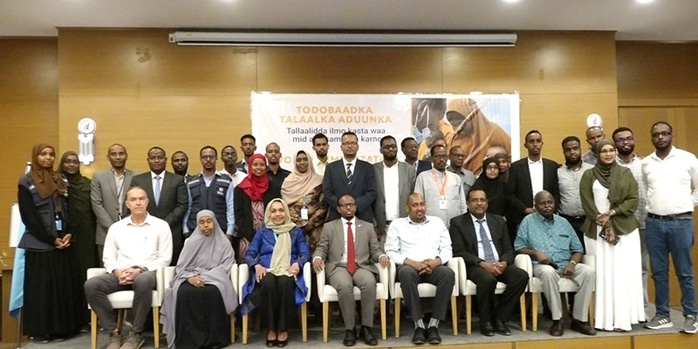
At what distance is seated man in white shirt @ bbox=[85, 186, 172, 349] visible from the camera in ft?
13.3

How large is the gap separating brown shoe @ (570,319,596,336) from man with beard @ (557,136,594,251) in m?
0.75

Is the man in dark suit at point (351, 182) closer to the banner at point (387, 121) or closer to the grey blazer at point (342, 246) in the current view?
the grey blazer at point (342, 246)

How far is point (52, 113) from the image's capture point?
20.9ft

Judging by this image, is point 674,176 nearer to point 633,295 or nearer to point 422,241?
point 633,295

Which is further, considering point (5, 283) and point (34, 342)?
point (5, 283)

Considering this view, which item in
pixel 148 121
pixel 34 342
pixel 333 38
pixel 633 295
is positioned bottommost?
pixel 34 342

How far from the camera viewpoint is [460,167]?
510 centimetres

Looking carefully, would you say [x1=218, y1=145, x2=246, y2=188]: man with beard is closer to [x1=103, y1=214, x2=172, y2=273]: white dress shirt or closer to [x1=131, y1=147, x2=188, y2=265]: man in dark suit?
[x1=131, y1=147, x2=188, y2=265]: man in dark suit

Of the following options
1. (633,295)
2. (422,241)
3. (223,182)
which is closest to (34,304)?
(223,182)

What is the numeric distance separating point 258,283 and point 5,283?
10.1ft

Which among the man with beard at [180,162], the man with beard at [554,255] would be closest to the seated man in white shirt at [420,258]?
the man with beard at [554,255]

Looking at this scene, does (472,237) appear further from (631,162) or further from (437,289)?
(631,162)

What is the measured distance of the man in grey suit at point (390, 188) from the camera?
475 centimetres

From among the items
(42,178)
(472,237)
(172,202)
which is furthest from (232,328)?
(472,237)
